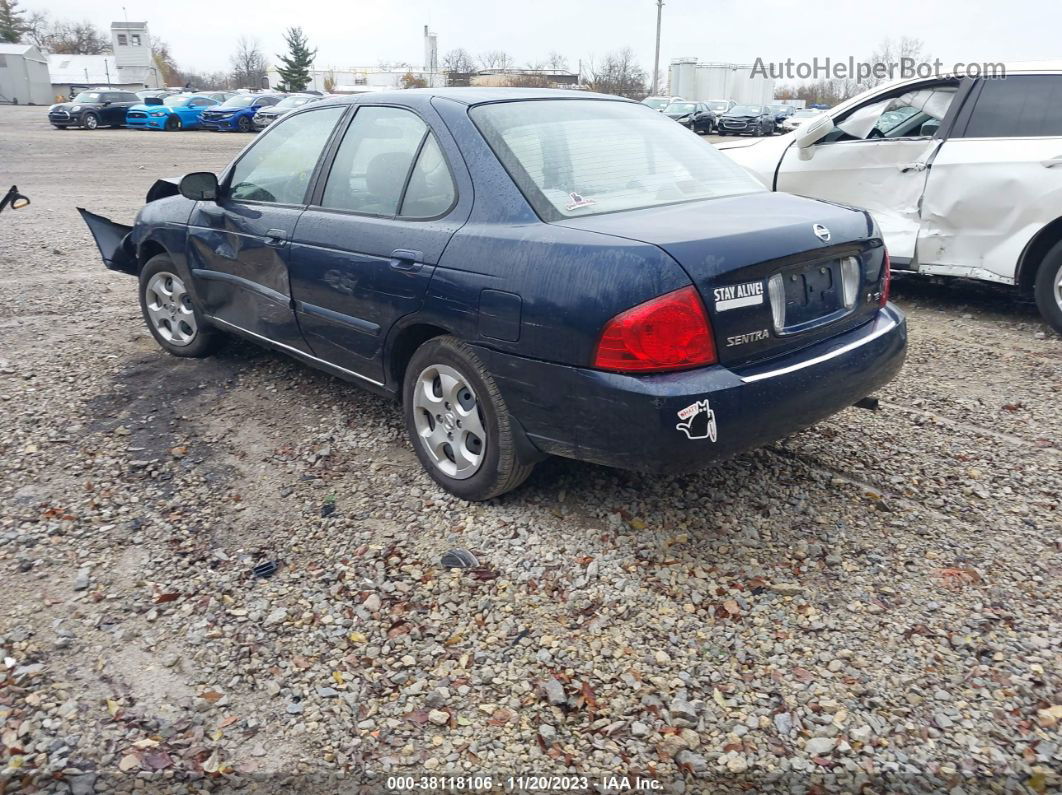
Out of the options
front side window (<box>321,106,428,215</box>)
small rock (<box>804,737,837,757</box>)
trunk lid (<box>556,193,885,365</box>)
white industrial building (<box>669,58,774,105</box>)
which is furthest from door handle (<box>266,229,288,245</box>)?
white industrial building (<box>669,58,774,105</box>)

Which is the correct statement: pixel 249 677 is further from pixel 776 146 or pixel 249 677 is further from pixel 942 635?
pixel 776 146

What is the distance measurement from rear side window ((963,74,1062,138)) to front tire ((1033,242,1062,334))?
0.83 m

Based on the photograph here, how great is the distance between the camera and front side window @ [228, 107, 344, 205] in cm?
422

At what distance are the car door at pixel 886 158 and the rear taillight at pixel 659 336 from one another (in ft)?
13.9

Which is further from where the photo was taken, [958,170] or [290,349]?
[958,170]

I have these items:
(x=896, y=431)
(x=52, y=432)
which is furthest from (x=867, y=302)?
(x=52, y=432)

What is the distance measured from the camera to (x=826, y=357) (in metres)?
3.15

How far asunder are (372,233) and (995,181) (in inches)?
179

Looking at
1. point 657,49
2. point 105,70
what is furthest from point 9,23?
point 657,49

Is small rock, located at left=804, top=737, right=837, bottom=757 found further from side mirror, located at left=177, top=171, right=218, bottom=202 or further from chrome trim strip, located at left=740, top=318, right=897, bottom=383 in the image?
side mirror, located at left=177, top=171, right=218, bottom=202

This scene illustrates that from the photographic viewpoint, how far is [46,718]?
2.46 m

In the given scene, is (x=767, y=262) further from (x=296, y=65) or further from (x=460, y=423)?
(x=296, y=65)

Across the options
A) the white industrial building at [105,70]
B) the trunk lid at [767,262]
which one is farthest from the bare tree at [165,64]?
the trunk lid at [767,262]

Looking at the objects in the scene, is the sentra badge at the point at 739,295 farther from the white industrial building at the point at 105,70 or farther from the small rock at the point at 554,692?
the white industrial building at the point at 105,70
